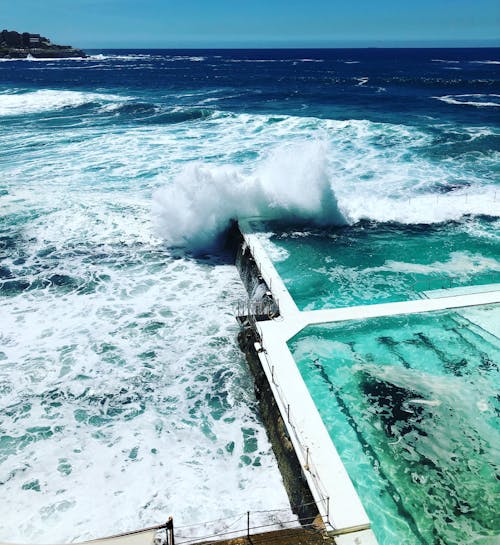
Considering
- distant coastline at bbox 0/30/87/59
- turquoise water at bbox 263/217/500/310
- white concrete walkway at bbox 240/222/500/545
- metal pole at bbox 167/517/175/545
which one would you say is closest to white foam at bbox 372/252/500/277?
turquoise water at bbox 263/217/500/310

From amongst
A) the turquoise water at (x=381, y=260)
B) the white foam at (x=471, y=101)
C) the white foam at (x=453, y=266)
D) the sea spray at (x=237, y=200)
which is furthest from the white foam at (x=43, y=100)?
the white foam at (x=453, y=266)

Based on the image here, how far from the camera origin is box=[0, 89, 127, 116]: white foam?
105 feet

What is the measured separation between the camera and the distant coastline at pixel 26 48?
94.9 m

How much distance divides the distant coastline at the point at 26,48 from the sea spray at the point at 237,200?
100126 mm

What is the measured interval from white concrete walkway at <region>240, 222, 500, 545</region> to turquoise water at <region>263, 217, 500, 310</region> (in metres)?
0.46

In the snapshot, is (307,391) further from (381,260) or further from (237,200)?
(237,200)

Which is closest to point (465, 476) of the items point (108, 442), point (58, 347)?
point (108, 442)

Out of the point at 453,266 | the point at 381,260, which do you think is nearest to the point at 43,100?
the point at 381,260

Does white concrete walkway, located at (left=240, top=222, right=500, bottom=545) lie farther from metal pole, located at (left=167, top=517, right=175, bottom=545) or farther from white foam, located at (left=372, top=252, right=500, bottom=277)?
metal pole, located at (left=167, top=517, right=175, bottom=545)

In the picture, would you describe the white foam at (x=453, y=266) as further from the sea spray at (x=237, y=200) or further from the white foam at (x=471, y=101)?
the white foam at (x=471, y=101)

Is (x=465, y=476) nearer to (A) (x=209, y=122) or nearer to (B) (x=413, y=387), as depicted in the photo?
(B) (x=413, y=387)

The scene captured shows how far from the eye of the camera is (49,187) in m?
16.5

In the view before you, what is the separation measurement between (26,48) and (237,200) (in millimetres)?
109312

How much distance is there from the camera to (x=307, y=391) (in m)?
6.76
